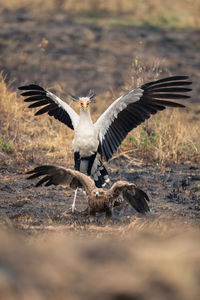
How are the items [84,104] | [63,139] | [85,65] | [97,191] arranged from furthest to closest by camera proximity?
[85,65] < [63,139] < [84,104] < [97,191]

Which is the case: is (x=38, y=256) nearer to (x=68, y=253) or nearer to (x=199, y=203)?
(x=68, y=253)

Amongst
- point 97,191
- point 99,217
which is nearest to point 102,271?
point 97,191

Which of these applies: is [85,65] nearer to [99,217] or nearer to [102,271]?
[99,217]

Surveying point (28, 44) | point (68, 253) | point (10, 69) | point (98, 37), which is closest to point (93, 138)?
point (68, 253)

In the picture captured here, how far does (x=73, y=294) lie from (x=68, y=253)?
0.55 feet

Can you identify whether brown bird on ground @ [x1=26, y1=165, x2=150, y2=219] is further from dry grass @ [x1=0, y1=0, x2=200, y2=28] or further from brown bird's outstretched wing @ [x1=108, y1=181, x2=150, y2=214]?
dry grass @ [x1=0, y1=0, x2=200, y2=28]

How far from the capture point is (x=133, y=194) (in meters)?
5.57

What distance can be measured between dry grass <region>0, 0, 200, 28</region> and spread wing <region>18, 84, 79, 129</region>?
14.9 metres

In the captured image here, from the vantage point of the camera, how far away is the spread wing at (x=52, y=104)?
6.90m

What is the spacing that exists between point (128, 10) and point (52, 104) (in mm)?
16517

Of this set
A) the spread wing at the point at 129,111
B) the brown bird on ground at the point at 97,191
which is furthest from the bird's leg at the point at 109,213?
the spread wing at the point at 129,111

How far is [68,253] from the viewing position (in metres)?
1.50

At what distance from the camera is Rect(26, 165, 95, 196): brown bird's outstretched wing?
546 cm

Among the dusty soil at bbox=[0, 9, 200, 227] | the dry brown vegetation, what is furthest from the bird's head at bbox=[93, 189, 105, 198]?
the dry brown vegetation
